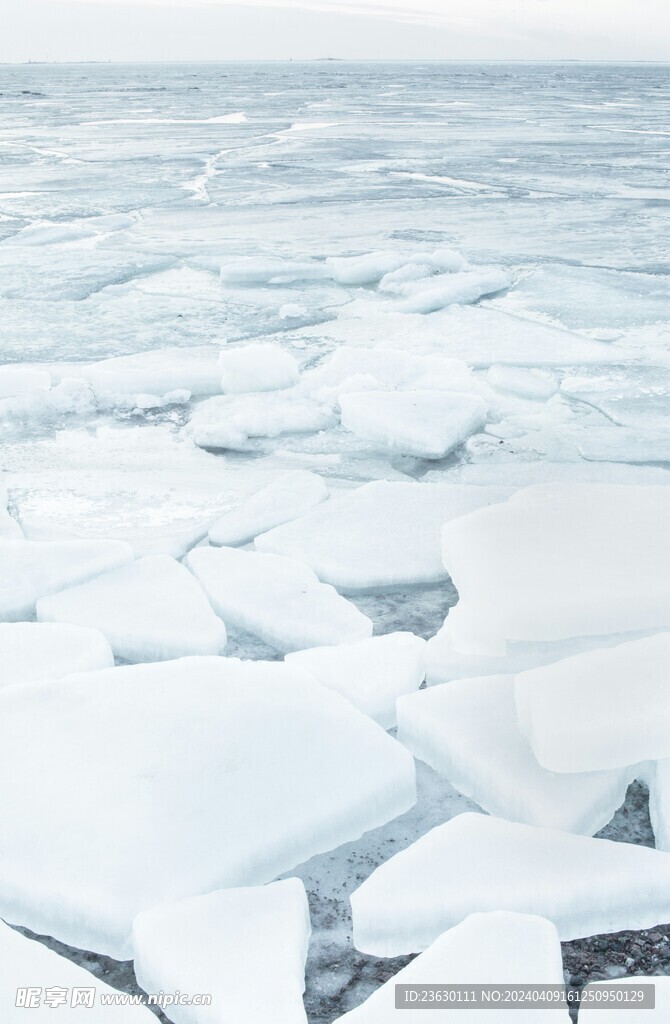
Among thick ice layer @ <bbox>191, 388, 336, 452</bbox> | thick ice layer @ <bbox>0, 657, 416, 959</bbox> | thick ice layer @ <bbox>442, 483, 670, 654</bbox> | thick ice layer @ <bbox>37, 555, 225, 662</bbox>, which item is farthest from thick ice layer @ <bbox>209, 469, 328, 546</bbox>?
thick ice layer @ <bbox>0, 657, 416, 959</bbox>

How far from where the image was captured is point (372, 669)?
1.62m

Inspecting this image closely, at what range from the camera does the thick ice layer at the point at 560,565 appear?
5.31ft

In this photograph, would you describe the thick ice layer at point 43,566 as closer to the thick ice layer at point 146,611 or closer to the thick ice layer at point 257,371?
the thick ice layer at point 146,611

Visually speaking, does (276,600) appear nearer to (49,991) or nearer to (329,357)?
(49,991)

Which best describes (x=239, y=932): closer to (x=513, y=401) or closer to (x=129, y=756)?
(x=129, y=756)

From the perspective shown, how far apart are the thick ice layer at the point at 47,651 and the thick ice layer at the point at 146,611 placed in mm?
64

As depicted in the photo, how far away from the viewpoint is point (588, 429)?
9.86 ft

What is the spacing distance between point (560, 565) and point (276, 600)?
0.57m

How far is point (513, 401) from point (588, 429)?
349 mm

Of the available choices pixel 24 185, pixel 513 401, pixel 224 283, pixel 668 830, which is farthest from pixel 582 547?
pixel 24 185

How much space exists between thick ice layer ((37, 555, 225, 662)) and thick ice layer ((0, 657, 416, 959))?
18 centimetres

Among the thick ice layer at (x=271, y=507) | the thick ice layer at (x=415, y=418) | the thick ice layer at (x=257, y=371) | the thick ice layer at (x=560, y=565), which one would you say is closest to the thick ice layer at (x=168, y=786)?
the thick ice layer at (x=560, y=565)

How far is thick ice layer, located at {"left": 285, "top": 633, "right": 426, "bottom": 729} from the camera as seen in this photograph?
1.54m

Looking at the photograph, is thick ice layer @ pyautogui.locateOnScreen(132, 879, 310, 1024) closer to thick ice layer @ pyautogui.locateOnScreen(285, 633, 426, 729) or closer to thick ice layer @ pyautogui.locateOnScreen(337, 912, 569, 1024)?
thick ice layer @ pyautogui.locateOnScreen(337, 912, 569, 1024)
